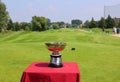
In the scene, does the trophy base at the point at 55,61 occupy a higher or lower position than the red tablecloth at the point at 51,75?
higher

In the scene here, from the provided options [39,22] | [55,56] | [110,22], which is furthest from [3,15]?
[55,56]

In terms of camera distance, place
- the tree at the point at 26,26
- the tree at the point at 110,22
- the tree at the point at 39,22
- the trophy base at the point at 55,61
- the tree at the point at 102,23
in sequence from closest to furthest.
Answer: the trophy base at the point at 55,61, the tree at the point at 39,22, the tree at the point at 102,23, the tree at the point at 110,22, the tree at the point at 26,26

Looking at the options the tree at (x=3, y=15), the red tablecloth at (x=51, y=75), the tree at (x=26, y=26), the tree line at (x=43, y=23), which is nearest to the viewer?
the red tablecloth at (x=51, y=75)

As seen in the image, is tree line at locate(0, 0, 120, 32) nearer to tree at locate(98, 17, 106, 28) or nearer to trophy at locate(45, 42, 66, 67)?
tree at locate(98, 17, 106, 28)

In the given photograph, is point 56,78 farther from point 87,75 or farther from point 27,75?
point 87,75

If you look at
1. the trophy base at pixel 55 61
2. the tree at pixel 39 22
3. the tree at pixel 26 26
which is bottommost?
the tree at pixel 26 26

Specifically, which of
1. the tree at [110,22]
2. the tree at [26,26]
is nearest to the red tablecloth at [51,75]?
the tree at [110,22]

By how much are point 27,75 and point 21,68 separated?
4.49 meters

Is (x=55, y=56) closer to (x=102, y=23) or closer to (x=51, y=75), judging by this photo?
(x=51, y=75)

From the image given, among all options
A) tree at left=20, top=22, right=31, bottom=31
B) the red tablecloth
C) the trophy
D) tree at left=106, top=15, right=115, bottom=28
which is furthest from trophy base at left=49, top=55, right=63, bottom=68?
tree at left=20, top=22, right=31, bottom=31

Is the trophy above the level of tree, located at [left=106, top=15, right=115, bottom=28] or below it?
above

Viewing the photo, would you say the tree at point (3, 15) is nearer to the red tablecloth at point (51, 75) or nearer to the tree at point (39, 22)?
the tree at point (39, 22)

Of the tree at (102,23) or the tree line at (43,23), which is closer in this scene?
the tree line at (43,23)

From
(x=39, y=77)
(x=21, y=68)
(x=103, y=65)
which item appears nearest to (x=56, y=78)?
(x=39, y=77)
